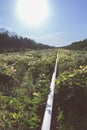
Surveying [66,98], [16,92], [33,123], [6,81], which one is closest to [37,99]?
[66,98]

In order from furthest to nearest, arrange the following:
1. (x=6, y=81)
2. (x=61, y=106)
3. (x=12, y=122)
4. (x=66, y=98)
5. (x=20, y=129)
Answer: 1. (x=6, y=81)
2. (x=66, y=98)
3. (x=61, y=106)
4. (x=12, y=122)
5. (x=20, y=129)

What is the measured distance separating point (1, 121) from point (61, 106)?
4.76 feet

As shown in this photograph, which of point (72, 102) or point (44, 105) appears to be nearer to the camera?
point (44, 105)

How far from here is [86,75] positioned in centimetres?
800

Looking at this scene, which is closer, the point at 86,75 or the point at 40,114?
the point at 40,114

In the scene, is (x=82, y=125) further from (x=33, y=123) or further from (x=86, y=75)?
(x=86, y=75)

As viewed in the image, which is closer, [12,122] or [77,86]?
[12,122]

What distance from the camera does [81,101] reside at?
6387 millimetres

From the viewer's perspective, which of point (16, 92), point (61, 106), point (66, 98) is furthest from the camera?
point (16, 92)

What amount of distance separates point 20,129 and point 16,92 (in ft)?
9.04

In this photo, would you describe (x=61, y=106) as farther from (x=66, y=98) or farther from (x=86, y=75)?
(x=86, y=75)

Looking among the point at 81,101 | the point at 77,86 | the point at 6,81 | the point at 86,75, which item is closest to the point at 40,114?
the point at 81,101

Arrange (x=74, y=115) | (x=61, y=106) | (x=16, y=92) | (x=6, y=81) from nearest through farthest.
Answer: (x=74, y=115), (x=61, y=106), (x=16, y=92), (x=6, y=81)

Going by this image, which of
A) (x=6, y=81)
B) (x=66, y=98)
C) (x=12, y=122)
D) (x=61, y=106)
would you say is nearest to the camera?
(x=12, y=122)
